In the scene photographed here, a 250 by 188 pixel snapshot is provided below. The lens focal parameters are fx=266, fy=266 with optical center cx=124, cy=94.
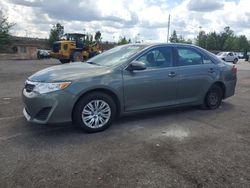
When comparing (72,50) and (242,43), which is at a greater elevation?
(242,43)

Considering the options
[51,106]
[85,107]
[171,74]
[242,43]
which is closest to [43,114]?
[51,106]

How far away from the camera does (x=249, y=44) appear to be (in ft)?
297

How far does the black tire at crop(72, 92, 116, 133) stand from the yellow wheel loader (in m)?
17.8

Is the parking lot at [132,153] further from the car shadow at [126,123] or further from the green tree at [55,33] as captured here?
the green tree at [55,33]

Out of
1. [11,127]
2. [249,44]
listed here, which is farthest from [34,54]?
[249,44]

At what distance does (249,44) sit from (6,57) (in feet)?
268

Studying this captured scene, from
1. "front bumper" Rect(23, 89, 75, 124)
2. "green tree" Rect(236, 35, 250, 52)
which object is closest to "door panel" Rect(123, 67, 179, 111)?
"front bumper" Rect(23, 89, 75, 124)

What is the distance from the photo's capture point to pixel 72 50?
876 inches

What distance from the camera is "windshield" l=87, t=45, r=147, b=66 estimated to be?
503 centimetres

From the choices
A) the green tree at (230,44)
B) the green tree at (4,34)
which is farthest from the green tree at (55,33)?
the green tree at (230,44)

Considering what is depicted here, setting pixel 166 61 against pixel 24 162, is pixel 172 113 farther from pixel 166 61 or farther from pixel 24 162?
pixel 24 162

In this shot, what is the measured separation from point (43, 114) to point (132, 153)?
158cm

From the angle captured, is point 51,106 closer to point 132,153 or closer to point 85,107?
point 85,107

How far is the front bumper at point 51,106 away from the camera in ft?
13.7
